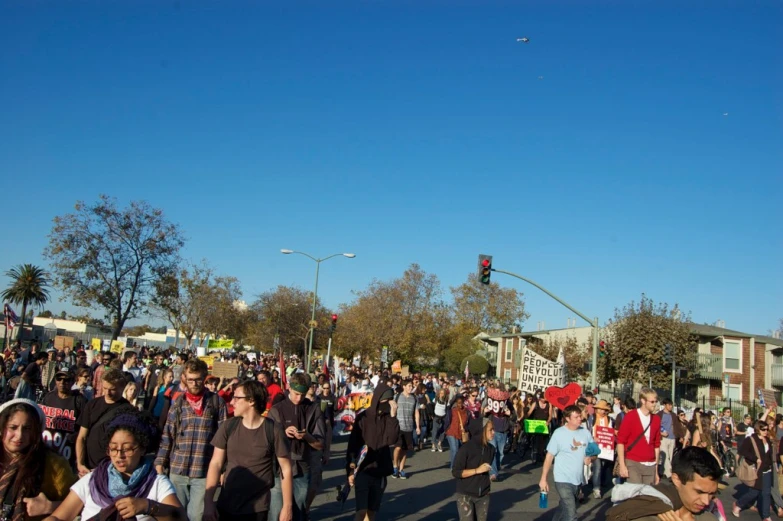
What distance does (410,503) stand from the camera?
1074 centimetres

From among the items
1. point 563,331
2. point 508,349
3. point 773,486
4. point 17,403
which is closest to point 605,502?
point 773,486

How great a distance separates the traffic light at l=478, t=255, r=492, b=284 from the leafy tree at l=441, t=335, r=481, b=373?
130ft

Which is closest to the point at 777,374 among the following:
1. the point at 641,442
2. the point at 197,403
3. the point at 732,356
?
the point at 732,356

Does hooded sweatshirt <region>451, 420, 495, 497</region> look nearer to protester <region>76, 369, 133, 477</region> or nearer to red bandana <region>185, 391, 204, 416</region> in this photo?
red bandana <region>185, 391, 204, 416</region>

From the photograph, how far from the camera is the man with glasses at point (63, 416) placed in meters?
6.55

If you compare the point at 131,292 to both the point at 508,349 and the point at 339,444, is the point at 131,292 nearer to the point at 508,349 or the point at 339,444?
the point at 339,444

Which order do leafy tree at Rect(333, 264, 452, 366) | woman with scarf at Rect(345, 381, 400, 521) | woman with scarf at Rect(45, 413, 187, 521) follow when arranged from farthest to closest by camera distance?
leafy tree at Rect(333, 264, 452, 366)
woman with scarf at Rect(345, 381, 400, 521)
woman with scarf at Rect(45, 413, 187, 521)

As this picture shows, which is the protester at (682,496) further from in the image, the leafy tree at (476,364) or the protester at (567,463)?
the leafy tree at (476,364)

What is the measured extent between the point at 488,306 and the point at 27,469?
68.3 m

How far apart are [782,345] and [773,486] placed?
3551 cm

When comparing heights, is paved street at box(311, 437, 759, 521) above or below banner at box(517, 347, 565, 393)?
below

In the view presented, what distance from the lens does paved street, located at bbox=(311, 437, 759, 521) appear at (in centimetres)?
991

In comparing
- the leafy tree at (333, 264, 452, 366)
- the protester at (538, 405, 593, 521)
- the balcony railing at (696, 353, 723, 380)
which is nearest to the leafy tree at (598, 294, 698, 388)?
the balcony railing at (696, 353, 723, 380)

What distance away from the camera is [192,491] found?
6.11m
